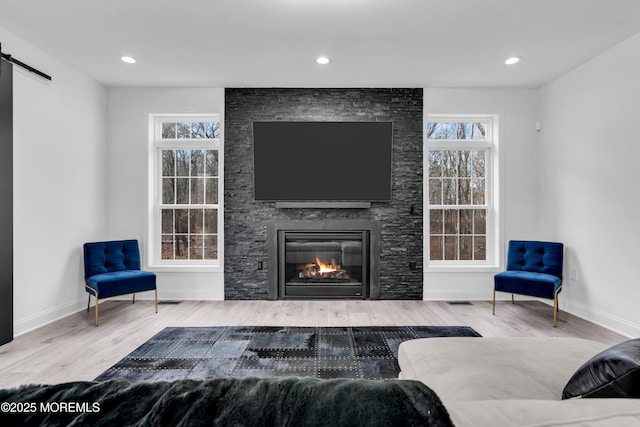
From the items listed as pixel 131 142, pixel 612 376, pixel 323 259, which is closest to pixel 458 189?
pixel 323 259

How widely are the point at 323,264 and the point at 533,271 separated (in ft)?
8.13

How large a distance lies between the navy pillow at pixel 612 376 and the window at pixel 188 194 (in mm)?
4202

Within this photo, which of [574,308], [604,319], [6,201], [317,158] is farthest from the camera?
[317,158]

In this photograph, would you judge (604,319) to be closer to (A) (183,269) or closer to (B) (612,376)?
(B) (612,376)

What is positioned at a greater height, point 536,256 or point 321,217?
point 321,217

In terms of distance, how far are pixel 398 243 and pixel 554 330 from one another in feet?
6.09

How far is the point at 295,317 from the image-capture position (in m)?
3.78

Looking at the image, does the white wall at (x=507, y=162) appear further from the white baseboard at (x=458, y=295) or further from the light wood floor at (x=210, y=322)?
the light wood floor at (x=210, y=322)

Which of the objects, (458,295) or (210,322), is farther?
(458,295)

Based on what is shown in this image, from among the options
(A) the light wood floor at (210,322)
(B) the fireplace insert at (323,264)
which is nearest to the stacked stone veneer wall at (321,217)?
(B) the fireplace insert at (323,264)

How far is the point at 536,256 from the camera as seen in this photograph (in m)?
3.98

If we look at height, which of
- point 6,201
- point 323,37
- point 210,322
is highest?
point 323,37

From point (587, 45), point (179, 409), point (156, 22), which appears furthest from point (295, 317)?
point (587, 45)

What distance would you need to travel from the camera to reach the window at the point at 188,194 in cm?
466
